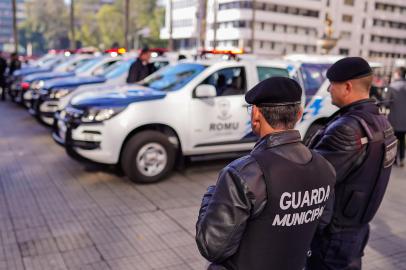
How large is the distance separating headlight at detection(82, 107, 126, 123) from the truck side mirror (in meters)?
1.09

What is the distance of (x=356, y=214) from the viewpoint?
2408 mm

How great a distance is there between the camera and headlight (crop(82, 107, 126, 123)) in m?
5.95

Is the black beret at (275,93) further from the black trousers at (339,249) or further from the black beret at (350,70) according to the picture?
the black trousers at (339,249)

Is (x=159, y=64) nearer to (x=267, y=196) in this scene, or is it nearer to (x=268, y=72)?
(x=268, y=72)

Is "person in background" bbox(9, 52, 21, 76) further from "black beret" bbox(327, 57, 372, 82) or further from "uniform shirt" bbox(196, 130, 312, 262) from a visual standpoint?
"uniform shirt" bbox(196, 130, 312, 262)

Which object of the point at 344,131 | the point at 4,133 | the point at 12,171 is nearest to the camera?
the point at 344,131

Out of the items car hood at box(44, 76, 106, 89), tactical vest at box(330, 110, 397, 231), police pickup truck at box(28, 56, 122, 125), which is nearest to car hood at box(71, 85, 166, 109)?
police pickup truck at box(28, 56, 122, 125)

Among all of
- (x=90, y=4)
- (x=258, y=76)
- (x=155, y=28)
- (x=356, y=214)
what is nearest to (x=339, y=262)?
(x=356, y=214)

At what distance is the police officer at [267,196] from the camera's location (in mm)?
1680

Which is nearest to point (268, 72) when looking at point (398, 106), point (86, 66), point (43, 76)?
point (398, 106)

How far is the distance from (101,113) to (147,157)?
0.86 m

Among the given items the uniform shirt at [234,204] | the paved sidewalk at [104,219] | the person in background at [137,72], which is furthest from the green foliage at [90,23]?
the uniform shirt at [234,204]

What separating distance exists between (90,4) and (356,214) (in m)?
141

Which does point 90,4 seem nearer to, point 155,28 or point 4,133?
point 155,28
